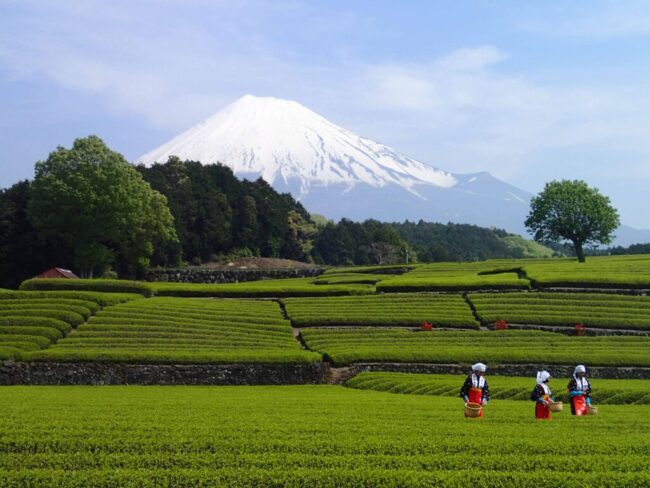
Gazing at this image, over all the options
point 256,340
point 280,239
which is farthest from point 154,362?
point 280,239

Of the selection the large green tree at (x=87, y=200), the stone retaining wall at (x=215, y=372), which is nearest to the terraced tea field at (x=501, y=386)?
the stone retaining wall at (x=215, y=372)

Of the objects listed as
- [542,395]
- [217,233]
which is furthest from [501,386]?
[217,233]

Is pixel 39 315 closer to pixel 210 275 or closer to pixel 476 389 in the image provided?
pixel 476 389

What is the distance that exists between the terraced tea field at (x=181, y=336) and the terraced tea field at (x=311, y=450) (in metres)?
12.0

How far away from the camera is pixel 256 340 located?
99.5ft

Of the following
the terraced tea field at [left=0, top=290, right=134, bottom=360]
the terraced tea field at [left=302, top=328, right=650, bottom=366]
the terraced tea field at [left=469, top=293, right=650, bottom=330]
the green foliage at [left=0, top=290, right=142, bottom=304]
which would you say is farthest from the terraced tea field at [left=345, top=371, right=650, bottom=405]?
the green foliage at [left=0, top=290, right=142, bottom=304]

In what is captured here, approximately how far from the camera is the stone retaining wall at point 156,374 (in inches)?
966

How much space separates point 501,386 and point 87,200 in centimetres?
4132

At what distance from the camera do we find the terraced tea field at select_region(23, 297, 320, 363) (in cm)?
2559

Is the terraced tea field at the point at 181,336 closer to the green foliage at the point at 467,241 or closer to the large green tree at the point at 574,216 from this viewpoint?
the large green tree at the point at 574,216

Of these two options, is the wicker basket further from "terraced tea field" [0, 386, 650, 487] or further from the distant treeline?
the distant treeline

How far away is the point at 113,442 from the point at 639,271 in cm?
4503

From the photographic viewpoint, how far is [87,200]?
54.3 m

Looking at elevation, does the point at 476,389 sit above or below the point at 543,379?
below
